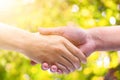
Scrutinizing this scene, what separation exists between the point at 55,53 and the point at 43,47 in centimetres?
9

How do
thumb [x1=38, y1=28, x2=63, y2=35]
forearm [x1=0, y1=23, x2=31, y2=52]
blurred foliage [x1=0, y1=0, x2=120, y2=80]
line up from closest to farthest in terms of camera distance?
1. forearm [x1=0, y1=23, x2=31, y2=52]
2. thumb [x1=38, y1=28, x2=63, y2=35]
3. blurred foliage [x1=0, y1=0, x2=120, y2=80]

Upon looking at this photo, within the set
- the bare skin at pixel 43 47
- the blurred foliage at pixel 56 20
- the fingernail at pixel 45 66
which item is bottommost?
the fingernail at pixel 45 66

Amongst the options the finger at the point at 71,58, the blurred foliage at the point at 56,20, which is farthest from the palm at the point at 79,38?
the blurred foliage at the point at 56,20

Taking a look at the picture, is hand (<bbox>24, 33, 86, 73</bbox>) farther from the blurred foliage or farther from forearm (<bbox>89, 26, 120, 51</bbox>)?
the blurred foliage

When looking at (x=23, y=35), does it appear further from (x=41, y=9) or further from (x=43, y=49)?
(x=41, y=9)

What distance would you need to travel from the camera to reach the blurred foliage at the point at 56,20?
16.2ft

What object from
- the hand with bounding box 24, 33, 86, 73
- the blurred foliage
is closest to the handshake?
the hand with bounding box 24, 33, 86, 73

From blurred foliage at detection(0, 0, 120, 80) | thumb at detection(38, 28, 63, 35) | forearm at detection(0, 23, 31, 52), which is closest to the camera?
forearm at detection(0, 23, 31, 52)

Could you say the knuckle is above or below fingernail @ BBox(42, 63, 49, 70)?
above

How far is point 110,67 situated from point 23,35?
1.04 meters

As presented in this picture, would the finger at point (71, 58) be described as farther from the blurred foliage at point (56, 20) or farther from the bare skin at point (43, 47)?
the blurred foliage at point (56, 20)

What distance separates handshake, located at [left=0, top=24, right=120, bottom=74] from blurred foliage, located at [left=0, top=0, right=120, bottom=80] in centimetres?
71

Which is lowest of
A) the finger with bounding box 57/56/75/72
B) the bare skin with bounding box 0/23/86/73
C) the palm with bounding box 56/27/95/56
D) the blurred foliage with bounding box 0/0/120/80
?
the finger with bounding box 57/56/75/72

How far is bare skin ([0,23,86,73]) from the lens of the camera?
396 cm
